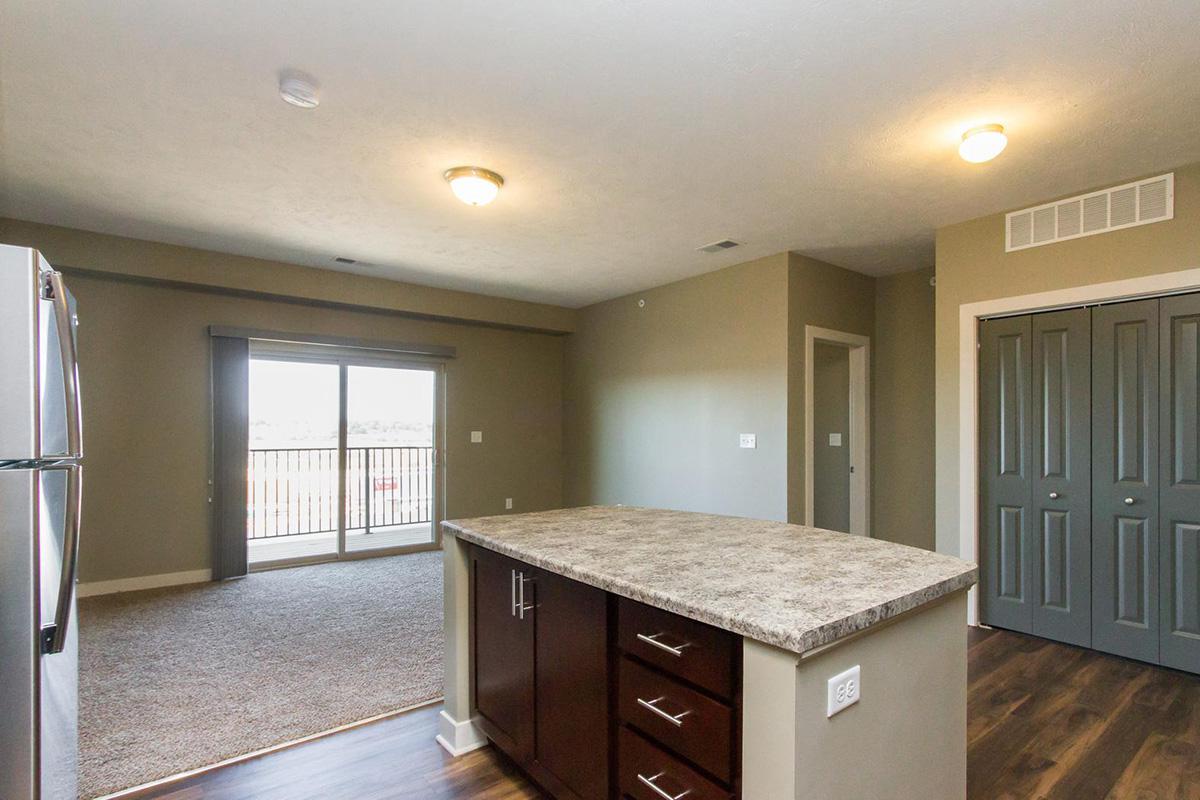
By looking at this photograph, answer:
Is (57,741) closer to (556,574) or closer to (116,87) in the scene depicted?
(556,574)

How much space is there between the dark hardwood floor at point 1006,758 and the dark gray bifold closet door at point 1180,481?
10.3 inches

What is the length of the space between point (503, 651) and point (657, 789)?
848mm

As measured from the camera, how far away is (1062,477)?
3.47m

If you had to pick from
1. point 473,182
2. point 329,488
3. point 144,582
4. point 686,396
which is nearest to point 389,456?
point 329,488

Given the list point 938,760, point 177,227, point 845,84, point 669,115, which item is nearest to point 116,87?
point 177,227

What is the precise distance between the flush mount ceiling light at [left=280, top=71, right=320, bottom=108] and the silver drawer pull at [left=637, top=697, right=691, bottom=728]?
2511 millimetres

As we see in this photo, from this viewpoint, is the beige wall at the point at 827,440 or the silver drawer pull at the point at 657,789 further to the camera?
the beige wall at the point at 827,440

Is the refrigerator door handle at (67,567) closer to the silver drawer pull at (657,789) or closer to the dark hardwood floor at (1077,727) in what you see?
the silver drawer pull at (657,789)

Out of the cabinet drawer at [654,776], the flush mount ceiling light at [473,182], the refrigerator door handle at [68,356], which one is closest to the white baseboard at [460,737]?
the cabinet drawer at [654,776]

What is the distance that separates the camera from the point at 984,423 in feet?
12.5

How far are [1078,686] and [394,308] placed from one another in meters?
5.58

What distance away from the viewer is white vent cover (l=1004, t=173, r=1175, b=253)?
3.08 m

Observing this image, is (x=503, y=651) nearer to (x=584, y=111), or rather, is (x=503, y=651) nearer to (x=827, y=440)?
(x=584, y=111)

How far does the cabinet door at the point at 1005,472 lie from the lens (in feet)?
11.9
